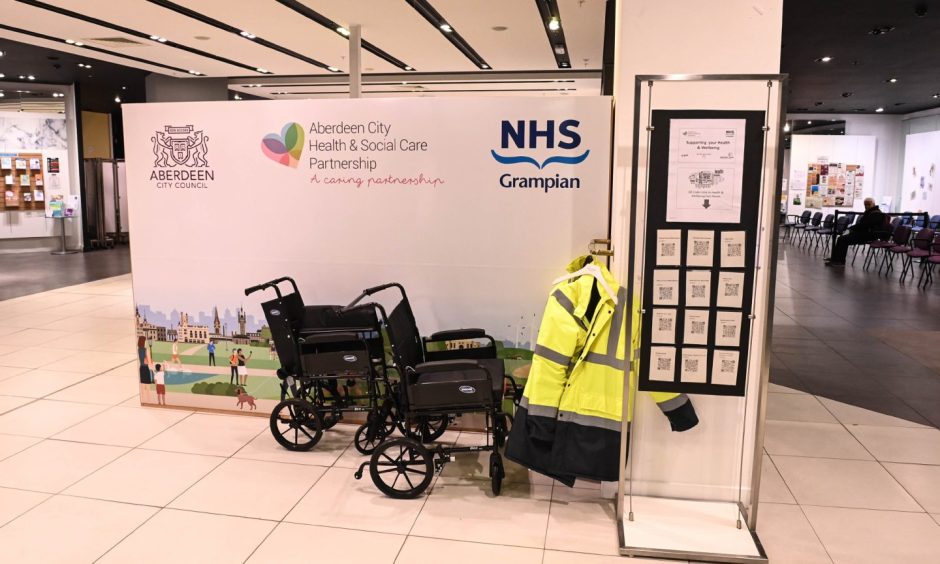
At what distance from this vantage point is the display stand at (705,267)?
2969 millimetres

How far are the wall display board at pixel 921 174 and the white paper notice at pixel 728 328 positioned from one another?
18534 mm

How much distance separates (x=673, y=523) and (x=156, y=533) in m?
2.48

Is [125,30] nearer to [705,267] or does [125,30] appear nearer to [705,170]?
[705,170]

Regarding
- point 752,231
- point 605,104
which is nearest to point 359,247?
point 605,104

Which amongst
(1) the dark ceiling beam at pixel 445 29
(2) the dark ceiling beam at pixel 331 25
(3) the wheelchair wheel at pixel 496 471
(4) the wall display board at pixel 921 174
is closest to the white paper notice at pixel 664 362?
(3) the wheelchair wheel at pixel 496 471

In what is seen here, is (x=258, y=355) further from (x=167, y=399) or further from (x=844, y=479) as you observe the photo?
(x=844, y=479)

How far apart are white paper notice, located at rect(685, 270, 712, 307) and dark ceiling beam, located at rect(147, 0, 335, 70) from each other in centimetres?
626

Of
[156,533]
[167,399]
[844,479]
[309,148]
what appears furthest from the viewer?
[167,399]

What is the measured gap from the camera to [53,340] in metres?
6.86

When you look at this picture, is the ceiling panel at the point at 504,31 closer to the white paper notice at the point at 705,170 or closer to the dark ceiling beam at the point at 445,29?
the dark ceiling beam at the point at 445,29

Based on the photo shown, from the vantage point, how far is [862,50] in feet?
32.1

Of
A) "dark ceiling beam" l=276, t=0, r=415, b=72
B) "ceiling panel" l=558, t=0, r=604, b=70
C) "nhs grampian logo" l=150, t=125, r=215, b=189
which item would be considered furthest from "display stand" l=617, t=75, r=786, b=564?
"dark ceiling beam" l=276, t=0, r=415, b=72

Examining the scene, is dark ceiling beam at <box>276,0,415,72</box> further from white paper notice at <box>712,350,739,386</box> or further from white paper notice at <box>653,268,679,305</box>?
white paper notice at <box>712,350,739,386</box>

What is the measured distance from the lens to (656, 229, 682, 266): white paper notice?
302 cm
